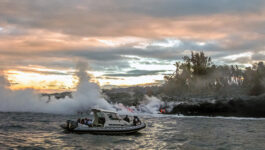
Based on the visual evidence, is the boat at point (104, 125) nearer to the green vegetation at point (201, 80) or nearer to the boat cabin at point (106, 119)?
the boat cabin at point (106, 119)

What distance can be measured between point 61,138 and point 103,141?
552 cm

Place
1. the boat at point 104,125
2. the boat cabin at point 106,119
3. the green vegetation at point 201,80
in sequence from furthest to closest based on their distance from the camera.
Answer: the green vegetation at point 201,80
the boat cabin at point 106,119
the boat at point 104,125

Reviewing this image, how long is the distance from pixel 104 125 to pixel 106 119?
3.17ft

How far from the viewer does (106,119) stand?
4272cm

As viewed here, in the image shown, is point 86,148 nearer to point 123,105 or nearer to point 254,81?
point 123,105

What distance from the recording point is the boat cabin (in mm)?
42719

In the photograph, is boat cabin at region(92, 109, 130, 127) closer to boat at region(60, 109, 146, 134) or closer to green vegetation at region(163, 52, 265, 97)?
boat at region(60, 109, 146, 134)

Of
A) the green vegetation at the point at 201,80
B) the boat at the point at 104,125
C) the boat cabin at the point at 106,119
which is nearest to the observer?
the boat at the point at 104,125

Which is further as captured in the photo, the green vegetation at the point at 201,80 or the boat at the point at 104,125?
the green vegetation at the point at 201,80

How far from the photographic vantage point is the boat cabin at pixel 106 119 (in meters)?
42.7

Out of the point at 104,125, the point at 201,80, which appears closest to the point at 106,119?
the point at 104,125

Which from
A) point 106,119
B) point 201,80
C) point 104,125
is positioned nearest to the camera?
point 104,125

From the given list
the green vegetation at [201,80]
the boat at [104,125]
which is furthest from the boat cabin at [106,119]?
the green vegetation at [201,80]

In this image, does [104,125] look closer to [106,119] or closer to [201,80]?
[106,119]
